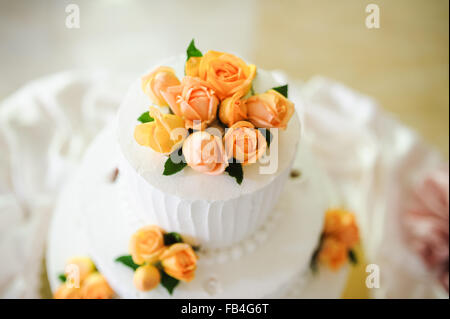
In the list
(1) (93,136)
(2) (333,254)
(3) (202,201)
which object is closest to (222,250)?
(3) (202,201)

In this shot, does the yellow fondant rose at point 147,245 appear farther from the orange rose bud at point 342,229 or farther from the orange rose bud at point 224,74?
the orange rose bud at point 342,229

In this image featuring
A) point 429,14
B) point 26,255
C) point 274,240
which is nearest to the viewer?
point 274,240

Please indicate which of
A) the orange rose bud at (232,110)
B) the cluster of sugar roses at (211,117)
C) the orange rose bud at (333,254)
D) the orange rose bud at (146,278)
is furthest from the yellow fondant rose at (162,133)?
the orange rose bud at (333,254)

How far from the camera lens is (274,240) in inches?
52.9

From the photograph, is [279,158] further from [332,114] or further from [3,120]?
[3,120]

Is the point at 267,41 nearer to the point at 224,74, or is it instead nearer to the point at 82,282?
the point at 224,74

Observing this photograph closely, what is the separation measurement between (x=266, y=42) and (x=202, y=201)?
2.05m

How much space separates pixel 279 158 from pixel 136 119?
42cm

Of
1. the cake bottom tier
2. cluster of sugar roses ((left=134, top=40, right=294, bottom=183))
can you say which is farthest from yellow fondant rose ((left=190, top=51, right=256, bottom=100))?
the cake bottom tier

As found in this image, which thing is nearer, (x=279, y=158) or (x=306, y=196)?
(x=279, y=158)

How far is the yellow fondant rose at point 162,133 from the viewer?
3.10 ft

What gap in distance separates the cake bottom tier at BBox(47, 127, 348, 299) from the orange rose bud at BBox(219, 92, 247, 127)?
454mm

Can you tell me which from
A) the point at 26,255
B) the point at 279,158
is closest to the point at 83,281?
the point at 26,255

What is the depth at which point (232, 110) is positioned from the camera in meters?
0.95
